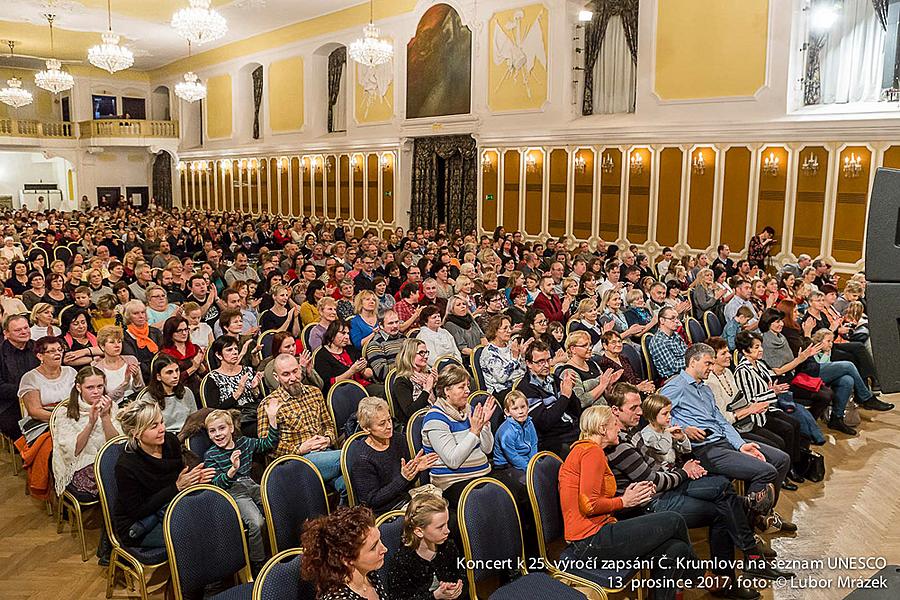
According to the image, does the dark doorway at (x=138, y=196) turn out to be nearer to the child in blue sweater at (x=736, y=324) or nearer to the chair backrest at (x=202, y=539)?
the child in blue sweater at (x=736, y=324)

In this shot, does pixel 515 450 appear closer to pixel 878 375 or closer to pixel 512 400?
pixel 512 400

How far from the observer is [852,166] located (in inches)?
450

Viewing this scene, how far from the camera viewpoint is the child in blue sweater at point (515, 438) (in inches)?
169

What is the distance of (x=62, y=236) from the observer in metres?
14.9

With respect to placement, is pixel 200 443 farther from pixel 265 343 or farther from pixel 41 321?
pixel 41 321

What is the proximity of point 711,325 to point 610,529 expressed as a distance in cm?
489

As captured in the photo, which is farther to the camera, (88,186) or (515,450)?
(88,186)

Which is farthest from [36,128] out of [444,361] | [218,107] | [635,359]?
[635,359]

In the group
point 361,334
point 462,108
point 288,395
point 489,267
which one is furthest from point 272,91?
point 288,395

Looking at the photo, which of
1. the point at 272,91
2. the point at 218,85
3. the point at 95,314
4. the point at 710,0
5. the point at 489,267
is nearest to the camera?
the point at 95,314

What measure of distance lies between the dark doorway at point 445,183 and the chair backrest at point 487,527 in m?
14.3

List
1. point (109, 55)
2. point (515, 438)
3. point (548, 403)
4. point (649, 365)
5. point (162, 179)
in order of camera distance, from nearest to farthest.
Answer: point (515, 438) < point (548, 403) < point (649, 365) < point (109, 55) < point (162, 179)

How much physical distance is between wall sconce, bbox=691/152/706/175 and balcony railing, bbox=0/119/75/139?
26.4 metres

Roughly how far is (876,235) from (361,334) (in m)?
4.98
